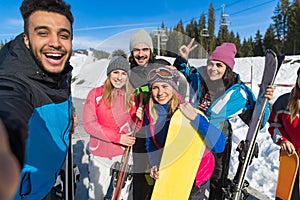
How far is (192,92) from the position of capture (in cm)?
225

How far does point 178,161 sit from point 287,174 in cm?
100

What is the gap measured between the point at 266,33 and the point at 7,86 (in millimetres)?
55928

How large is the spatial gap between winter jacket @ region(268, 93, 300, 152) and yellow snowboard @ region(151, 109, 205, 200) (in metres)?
0.76

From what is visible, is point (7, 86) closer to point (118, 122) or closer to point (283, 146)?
point (118, 122)

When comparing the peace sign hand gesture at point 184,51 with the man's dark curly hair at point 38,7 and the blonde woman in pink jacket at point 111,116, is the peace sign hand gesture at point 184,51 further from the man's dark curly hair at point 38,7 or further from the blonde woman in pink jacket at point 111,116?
the man's dark curly hair at point 38,7

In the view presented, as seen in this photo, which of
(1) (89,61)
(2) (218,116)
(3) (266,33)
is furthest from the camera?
(3) (266,33)

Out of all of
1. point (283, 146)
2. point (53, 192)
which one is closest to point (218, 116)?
point (283, 146)

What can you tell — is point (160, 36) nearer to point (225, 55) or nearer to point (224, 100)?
point (225, 55)

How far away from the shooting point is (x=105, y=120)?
2033 mm

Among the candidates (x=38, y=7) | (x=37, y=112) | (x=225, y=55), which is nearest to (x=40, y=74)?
(x=37, y=112)

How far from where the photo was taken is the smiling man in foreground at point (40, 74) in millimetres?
1151

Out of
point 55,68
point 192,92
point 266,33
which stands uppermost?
point 266,33

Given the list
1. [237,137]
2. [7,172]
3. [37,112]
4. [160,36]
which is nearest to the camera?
[7,172]

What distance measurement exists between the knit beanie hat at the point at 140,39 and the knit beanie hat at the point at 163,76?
0.86 ft
